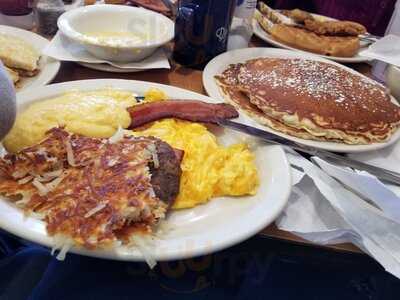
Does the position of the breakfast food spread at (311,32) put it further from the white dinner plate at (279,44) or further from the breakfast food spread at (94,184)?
the breakfast food spread at (94,184)

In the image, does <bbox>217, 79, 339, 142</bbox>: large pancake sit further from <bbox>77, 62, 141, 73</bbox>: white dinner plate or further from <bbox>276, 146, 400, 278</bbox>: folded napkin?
<bbox>77, 62, 141, 73</bbox>: white dinner plate

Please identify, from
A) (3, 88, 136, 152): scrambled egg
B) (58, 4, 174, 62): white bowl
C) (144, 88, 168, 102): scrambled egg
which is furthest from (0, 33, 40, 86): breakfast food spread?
(144, 88, 168, 102): scrambled egg

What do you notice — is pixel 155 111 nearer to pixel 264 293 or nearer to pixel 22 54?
pixel 22 54

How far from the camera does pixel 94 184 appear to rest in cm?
62

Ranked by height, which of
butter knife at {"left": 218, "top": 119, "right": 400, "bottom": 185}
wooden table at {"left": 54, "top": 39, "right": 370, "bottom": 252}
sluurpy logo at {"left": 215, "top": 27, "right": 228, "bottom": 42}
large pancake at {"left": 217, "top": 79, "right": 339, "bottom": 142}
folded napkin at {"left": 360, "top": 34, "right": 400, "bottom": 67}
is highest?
sluurpy logo at {"left": 215, "top": 27, "right": 228, "bottom": 42}

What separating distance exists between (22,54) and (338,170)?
0.86 metres

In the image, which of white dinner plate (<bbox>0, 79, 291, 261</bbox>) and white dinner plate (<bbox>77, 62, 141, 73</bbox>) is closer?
white dinner plate (<bbox>0, 79, 291, 261</bbox>)

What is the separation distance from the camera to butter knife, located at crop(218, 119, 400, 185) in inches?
32.7

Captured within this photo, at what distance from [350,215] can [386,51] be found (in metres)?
0.85

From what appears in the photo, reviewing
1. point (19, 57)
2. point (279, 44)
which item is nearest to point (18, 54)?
point (19, 57)

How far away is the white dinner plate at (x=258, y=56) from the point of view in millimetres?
924

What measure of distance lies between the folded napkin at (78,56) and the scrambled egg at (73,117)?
25 centimetres

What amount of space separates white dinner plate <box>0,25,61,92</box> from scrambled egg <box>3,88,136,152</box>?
0.17 meters

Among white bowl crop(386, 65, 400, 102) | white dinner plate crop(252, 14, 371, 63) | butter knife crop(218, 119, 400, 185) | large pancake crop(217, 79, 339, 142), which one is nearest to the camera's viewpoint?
butter knife crop(218, 119, 400, 185)
